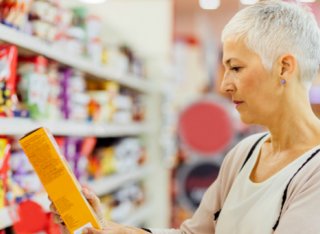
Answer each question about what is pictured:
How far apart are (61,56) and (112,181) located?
4.29 feet

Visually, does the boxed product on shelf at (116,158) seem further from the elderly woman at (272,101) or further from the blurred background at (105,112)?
the elderly woman at (272,101)

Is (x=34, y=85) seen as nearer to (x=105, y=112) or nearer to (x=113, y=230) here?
(x=113, y=230)

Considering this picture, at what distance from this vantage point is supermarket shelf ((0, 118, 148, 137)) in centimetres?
226

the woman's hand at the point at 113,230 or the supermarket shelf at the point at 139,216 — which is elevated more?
the woman's hand at the point at 113,230

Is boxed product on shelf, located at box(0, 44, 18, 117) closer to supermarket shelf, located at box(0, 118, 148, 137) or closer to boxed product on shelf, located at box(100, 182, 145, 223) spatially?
supermarket shelf, located at box(0, 118, 148, 137)

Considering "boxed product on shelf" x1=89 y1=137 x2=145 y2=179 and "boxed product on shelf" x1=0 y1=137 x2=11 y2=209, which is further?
"boxed product on shelf" x1=89 y1=137 x2=145 y2=179

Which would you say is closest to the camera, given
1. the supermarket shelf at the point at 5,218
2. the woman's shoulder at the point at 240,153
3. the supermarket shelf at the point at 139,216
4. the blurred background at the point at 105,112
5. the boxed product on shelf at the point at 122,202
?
the woman's shoulder at the point at 240,153

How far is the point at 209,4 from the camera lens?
9445 millimetres

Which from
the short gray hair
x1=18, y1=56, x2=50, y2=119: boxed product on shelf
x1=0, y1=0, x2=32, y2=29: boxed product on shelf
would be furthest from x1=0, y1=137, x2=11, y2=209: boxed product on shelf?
the short gray hair

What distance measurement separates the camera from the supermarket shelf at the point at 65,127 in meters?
2.26

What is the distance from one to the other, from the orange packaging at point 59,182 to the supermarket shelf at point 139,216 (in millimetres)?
2624

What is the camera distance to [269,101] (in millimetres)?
1855

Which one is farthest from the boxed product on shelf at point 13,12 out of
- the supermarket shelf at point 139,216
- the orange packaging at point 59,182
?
the supermarket shelf at point 139,216

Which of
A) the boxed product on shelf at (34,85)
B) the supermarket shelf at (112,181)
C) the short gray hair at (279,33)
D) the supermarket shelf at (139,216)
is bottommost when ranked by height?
the supermarket shelf at (139,216)
